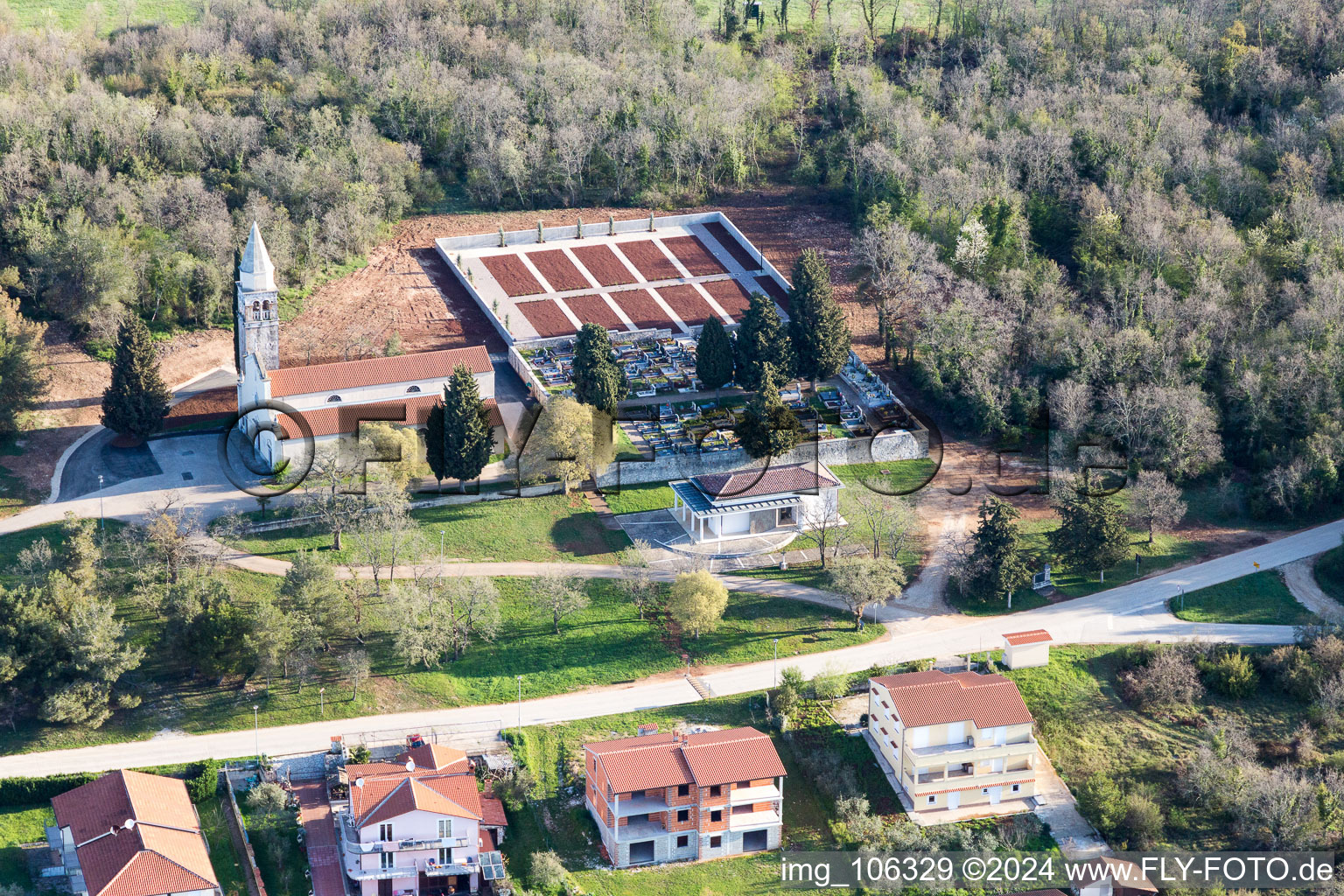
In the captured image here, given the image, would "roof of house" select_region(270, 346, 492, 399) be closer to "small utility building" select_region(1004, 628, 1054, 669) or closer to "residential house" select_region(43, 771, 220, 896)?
"residential house" select_region(43, 771, 220, 896)

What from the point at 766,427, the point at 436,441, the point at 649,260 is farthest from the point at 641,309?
the point at 436,441

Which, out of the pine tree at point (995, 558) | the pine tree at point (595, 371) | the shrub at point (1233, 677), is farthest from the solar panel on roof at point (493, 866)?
the shrub at point (1233, 677)

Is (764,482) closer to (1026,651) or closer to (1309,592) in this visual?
(1026,651)

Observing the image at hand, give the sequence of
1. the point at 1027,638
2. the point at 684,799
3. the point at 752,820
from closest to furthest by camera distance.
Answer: the point at 684,799, the point at 752,820, the point at 1027,638

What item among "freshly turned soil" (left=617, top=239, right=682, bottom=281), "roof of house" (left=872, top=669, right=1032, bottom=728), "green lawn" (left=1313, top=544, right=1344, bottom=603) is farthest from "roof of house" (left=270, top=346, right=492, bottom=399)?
"green lawn" (left=1313, top=544, right=1344, bottom=603)

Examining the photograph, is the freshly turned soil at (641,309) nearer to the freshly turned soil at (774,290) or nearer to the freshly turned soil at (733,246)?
the freshly turned soil at (774,290)

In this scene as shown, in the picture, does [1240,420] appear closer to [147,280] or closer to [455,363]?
[455,363]
